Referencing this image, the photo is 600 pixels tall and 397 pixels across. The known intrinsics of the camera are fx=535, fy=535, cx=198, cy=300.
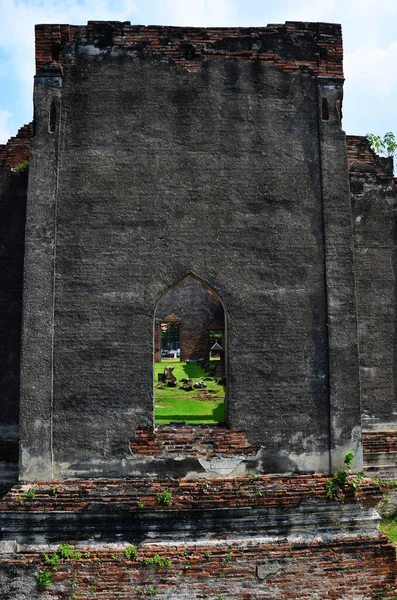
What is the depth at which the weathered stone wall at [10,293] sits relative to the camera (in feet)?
23.2

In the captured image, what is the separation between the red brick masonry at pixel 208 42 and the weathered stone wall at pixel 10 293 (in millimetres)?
→ 1710

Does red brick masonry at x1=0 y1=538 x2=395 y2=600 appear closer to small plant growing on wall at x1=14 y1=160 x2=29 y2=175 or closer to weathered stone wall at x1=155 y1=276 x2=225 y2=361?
small plant growing on wall at x1=14 y1=160 x2=29 y2=175

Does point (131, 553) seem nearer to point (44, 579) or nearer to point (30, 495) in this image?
point (44, 579)

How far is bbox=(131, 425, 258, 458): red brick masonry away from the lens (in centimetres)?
615

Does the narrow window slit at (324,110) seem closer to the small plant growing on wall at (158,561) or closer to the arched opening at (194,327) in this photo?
the small plant growing on wall at (158,561)

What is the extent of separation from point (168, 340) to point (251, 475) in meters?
28.3

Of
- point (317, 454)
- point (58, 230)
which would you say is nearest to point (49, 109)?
point (58, 230)

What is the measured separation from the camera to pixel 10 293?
730cm

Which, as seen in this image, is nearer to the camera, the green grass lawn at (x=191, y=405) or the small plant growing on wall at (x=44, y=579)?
the small plant growing on wall at (x=44, y=579)

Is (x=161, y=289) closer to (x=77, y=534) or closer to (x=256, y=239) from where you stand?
(x=256, y=239)

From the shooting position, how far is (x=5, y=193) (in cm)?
743

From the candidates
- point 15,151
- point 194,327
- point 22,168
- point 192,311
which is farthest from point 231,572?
point 192,311

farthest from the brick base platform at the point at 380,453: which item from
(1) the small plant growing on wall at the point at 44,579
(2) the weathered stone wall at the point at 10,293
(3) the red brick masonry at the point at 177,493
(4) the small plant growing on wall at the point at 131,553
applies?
(2) the weathered stone wall at the point at 10,293

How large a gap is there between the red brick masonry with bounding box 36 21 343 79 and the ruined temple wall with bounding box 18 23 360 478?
2 cm
